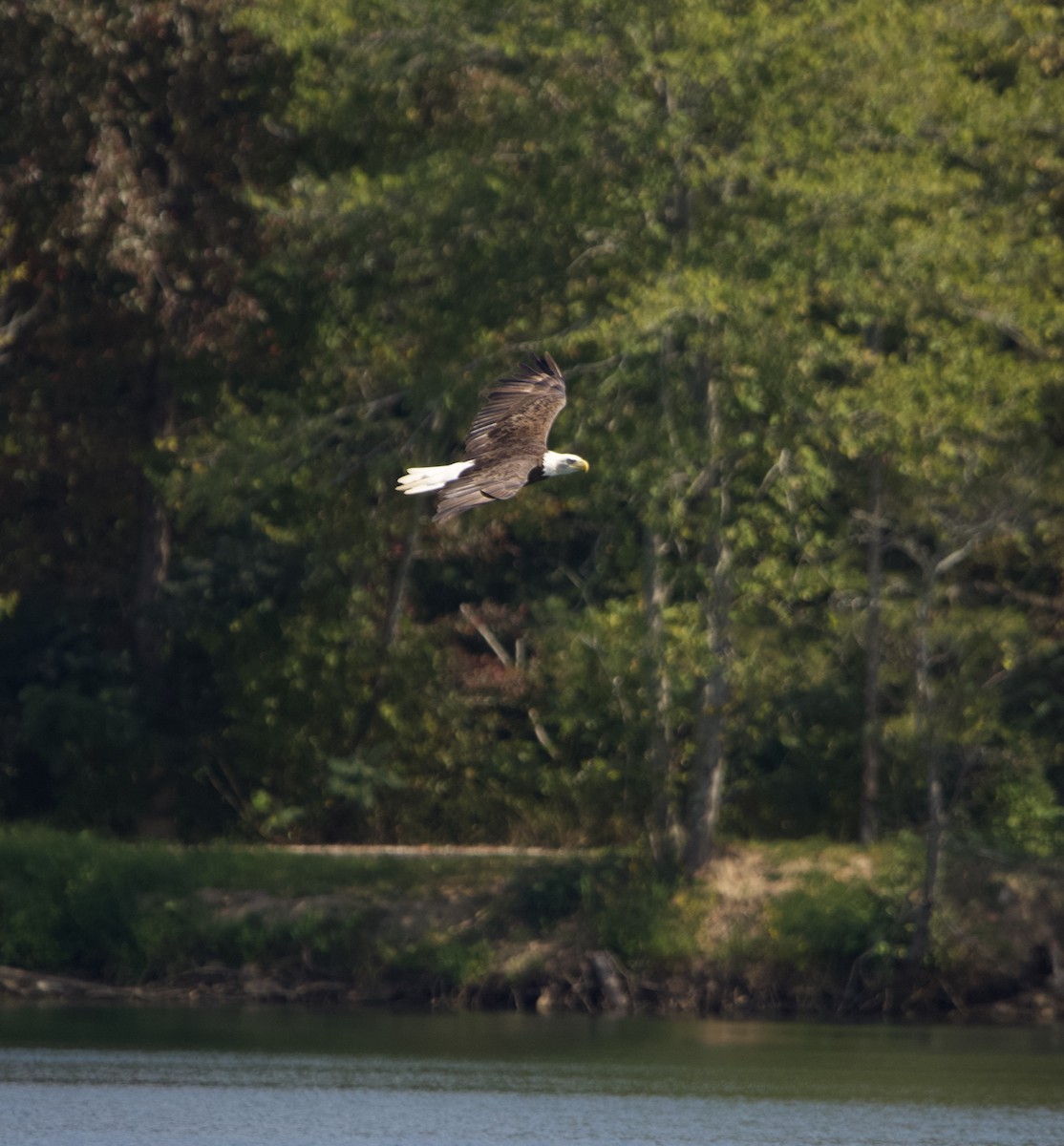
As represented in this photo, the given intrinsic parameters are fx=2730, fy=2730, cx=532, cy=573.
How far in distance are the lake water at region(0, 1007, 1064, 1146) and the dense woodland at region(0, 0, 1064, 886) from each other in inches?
139

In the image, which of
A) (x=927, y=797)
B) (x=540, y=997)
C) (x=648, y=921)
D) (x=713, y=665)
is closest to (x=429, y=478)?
(x=713, y=665)

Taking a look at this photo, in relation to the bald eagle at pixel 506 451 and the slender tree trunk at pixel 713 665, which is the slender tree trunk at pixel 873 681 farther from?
the bald eagle at pixel 506 451

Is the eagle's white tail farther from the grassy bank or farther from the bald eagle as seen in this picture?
the grassy bank

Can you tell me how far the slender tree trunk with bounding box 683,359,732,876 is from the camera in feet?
91.4

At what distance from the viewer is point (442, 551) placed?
3325cm

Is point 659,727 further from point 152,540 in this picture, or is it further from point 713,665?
point 152,540

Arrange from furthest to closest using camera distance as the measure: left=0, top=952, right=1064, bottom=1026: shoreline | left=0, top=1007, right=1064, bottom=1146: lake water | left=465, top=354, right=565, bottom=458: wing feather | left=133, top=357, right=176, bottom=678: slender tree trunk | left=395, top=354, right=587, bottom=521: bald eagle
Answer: left=133, top=357, right=176, bottom=678: slender tree trunk, left=0, top=952, right=1064, bottom=1026: shoreline, left=0, top=1007, right=1064, bottom=1146: lake water, left=465, top=354, right=565, bottom=458: wing feather, left=395, top=354, right=587, bottom=521: bald eagle

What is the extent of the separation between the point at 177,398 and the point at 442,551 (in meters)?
4.05

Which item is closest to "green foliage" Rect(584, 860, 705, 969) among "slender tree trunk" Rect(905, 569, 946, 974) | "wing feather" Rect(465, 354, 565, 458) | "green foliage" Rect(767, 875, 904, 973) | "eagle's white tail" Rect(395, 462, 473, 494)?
"green foliage" Rect(767, 875, 904, 973)

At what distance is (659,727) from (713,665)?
1.33m

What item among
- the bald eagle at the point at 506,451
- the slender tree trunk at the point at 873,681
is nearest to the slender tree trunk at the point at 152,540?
the slender tree trunk at the point at 873,681

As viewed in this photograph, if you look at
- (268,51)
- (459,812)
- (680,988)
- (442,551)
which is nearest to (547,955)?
(680,988)

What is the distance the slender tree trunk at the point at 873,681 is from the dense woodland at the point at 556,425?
0.25 ft

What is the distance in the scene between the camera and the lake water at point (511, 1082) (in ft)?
71.4
